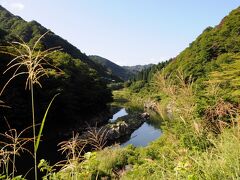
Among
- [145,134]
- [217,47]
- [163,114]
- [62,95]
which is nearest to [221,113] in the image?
[163,114]

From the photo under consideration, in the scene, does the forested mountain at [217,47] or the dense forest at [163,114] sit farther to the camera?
the forested mountain at [217,47]

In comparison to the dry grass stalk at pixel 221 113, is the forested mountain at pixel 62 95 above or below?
below

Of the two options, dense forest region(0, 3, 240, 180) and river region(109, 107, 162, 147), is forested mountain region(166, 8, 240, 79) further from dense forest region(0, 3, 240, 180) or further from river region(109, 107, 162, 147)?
river region(109, 107, 162, 147)

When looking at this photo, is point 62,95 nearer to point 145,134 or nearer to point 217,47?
point 145,134

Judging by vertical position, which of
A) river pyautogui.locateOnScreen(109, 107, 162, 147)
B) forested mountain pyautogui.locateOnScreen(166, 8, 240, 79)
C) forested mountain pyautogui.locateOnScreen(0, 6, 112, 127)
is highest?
forested mountain pyautogui.locateOnScreen(166, 8, 240, 79)

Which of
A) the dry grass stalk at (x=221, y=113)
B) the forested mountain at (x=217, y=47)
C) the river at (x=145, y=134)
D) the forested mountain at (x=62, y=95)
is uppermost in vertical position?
the forested mountain at (x=217, y=47)

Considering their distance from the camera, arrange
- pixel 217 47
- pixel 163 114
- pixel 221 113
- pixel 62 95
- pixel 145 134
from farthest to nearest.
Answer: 1. pixel 217 47
2. pixel 62 95
3. pixel 145 134
4. pixel 221 113
5. pixel 163 114

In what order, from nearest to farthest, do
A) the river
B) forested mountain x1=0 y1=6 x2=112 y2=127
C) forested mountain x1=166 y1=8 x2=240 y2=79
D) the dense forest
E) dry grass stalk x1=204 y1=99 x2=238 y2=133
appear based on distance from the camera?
1. the dense forest
2. dry grass stalk x1=204 y1=99 x2=238 y2=133
3. forested mountain x1=0 y1=6 x2=112 y2=127
4. the river
5. forested mountain x1=166 y1=8 x2=240 y2=79

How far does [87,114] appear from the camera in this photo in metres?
49.8

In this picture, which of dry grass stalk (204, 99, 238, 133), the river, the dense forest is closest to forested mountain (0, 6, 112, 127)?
the dense forest

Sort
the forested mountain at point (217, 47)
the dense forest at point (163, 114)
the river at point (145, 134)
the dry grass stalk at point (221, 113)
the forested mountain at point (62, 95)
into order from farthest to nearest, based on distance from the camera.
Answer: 1. the forested mountain at point (217, 47)
2. the river at point (145, 134)
3. the forested mountain at point (62, 95)
4. the dry grass stalk at point (221, 113)
5. the dense forest at point (163, 114)

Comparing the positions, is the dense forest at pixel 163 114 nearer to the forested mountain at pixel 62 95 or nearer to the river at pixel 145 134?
the forested mountain at pixel 62 95

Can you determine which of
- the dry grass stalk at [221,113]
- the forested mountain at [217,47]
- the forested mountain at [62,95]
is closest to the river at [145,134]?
the forested mountain at [62,95]

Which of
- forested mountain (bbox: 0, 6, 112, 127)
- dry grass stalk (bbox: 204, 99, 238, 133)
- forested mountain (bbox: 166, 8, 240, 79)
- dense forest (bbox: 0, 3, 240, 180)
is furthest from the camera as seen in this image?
forested mountain (bbox: 166, 8, 240, 79)
